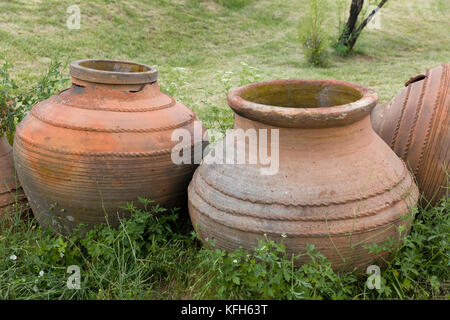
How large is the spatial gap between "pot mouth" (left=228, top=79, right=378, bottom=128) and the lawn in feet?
2.07

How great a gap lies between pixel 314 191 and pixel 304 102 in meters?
0.95

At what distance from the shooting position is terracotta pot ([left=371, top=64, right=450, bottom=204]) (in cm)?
260

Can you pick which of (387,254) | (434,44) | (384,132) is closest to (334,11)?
(434,44)

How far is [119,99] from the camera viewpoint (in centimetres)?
259

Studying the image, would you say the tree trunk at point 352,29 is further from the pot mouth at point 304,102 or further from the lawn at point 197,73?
the pot mouth at point 304,102

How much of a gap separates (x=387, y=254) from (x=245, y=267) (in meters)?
0.72

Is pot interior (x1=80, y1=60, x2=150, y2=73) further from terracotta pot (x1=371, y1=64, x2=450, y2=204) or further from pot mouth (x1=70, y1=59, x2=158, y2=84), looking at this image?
terracotta pot (x1=371, y1=64, x2=450, y2=204)

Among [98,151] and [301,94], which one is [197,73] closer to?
[301,94]

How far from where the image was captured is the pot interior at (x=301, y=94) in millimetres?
2691

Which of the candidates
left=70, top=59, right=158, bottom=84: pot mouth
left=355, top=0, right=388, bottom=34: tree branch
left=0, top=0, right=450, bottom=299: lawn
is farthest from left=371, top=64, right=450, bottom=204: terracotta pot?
left=355, top=0, right=388, bottom=34: tree branch

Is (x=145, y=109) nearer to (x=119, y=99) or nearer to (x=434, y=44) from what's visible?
(x=119, y=99)

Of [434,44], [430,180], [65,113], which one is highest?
[65,113]

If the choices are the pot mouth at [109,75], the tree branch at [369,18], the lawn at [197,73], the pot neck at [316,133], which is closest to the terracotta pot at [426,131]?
the lawn at [197,73]

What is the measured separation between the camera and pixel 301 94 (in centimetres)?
283
